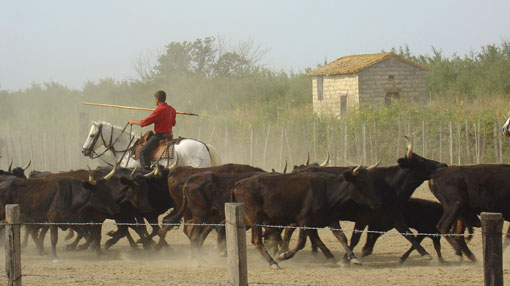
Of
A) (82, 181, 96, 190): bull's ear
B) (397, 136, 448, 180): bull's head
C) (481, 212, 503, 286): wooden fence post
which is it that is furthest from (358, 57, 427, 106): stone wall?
(481, 212, 503, 286): wooden fence post

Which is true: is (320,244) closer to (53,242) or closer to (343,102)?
(53,242)

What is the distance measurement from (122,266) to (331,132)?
14628 mm

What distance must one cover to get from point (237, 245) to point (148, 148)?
8581 millimetres

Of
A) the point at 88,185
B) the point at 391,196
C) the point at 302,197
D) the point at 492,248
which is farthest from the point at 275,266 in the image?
the point at 492,248

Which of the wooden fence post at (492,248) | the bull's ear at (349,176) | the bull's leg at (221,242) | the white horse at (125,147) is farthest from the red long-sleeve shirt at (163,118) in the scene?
the wooden fence post at (492,248)

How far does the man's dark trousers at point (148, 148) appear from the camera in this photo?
14798mm

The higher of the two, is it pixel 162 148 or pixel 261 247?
pixel 162 148

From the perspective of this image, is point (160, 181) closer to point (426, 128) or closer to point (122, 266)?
point (122, 266)

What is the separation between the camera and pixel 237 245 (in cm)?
660

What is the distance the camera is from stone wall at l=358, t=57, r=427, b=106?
101 ft

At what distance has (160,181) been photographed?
12.1 m

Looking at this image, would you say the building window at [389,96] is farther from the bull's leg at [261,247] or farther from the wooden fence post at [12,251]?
the wooden fence post at [12,251]

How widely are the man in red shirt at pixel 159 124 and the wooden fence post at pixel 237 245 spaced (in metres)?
8.28

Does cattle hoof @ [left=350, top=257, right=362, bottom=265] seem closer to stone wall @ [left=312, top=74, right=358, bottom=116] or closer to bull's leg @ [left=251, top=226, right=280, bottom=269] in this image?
bull's leg @ [left=251, top=226, right=280, bottom=269]
